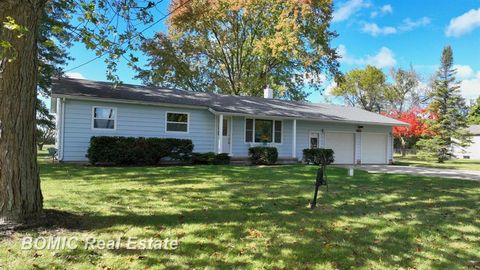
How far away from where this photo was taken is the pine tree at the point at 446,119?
25.8 meters

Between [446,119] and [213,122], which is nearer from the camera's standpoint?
[213,122]

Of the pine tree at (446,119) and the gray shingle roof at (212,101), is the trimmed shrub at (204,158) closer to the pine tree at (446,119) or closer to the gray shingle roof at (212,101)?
the gray shingle roof at (212,101)

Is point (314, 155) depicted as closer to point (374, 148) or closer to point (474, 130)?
point (374, 148)

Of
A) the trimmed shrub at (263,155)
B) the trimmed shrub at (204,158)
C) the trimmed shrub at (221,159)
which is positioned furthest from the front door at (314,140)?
the trimmed shrub at (204,158)

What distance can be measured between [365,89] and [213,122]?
123ft

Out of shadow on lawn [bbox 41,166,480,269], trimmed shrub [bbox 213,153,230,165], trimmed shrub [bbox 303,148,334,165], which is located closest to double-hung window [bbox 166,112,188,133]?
trimmed shrub [bbox 213,153,230,165]

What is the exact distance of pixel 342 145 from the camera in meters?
20.1

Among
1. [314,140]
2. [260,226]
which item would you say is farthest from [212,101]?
[260,226]

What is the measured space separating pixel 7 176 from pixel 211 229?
255 cm

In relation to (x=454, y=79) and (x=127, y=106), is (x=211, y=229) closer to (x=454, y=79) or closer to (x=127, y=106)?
(x=127, y=106)

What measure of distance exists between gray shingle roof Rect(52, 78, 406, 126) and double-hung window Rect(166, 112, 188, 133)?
1.93ft

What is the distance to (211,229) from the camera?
4551 millimetres

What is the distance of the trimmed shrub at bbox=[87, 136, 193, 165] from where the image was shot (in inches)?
514

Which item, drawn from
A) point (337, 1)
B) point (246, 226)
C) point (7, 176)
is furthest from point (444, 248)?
point (337, 1)
